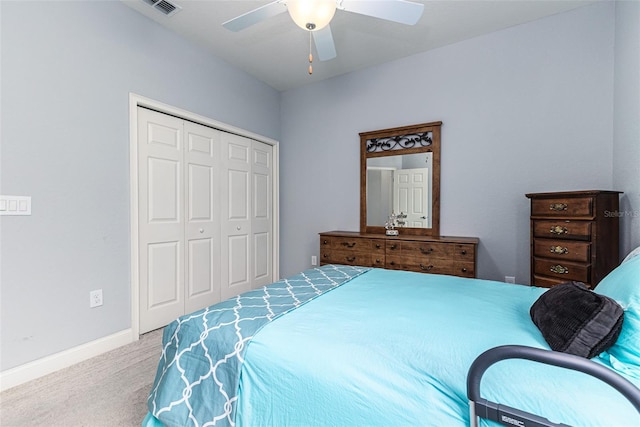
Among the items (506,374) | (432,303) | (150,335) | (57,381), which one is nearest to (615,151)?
(432,303)

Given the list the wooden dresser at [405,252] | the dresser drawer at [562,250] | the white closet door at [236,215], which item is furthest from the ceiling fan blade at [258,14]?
the dresser drawer at [562,250]

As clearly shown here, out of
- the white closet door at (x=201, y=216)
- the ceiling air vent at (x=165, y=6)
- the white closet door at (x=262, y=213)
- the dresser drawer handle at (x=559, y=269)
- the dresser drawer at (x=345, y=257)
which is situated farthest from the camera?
the white closet door at (x=262, y=213)

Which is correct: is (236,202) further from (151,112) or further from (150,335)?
(150,335)

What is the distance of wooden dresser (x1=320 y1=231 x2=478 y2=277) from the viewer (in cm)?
276

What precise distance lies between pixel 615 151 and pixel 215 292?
3.86 meters

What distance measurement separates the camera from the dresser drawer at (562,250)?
2.06m

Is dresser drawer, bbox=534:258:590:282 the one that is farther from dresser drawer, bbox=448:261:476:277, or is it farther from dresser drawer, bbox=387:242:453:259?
dresser drawer, bbox=387:242:453:259

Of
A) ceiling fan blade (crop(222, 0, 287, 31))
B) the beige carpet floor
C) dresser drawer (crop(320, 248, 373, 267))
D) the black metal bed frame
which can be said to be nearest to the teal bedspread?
the beige carpet floor

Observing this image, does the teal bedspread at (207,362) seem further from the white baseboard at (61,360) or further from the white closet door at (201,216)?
the white closet door at (201,216)

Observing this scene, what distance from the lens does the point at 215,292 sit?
3.38 meters

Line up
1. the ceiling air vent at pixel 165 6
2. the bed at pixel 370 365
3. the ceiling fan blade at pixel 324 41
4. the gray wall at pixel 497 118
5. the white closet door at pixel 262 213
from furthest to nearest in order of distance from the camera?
the white closet door at pixel 262 213
the gray wall at pixel 497 118
the ceiling air vent at pixel 165 6
the ceiling fan blade at pixel 324 41
the bed at pixel 370 365

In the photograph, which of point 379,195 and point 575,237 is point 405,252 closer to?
point 379,195

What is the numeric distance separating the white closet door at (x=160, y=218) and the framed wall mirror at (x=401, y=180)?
200 cm

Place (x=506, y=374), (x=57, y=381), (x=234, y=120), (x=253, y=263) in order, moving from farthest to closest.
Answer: (x=253, y=263)
(x=234, y=120)
(x=57, y=381)
(x=506, y=374)
